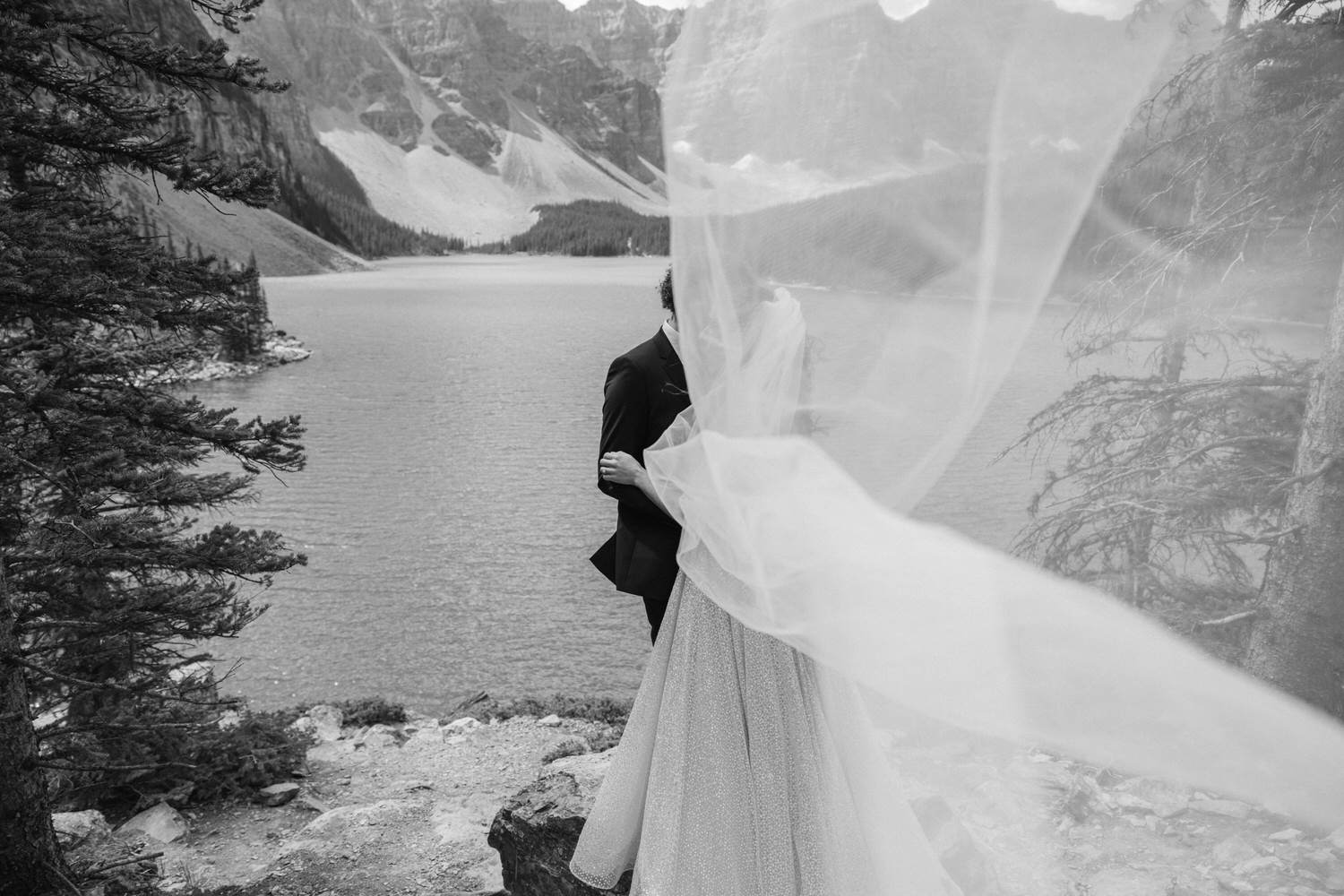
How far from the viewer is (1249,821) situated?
10.2 feet

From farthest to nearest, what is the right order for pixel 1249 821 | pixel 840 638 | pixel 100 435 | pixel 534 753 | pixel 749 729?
pixel 534 753 → pixel 100 435 → pixel 1249 821 → pixel 749 729 → pixel 840 638

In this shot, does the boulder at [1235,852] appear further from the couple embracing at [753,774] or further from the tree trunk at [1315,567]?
the couple embracing at [753,774]

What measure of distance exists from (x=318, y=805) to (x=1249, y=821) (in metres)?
6.14

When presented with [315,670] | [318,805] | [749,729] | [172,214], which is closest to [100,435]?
[318,805]

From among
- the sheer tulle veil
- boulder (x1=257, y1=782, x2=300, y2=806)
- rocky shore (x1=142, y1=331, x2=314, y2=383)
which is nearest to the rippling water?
the sheer tulle veil

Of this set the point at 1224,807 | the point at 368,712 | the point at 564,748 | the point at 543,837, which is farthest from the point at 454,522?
the point at 1224,807

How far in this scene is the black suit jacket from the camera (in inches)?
97.5

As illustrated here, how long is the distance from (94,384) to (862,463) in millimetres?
4288

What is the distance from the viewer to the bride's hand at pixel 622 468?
2.41m

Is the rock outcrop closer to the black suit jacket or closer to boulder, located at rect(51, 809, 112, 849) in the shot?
the black suit jacket

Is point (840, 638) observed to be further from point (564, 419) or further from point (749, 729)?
point (564, 419)

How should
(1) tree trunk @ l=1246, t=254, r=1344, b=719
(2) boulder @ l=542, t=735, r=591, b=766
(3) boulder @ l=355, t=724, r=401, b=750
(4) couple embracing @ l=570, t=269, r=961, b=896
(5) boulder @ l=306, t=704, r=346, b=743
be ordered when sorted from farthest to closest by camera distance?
(5) boulder @ l=306, t=704, r=346, b=743
(3) boulder @ l=355, t=724, r=401, b=750
(2) boulder @ l=542, t=735, r=591, b=766
(1) tree trunk @ l=1246, t=254, r=1344, b=719
(4) couple embracing @ l=570, t=269, r=961, b=896

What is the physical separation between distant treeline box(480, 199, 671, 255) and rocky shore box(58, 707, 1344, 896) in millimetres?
142003

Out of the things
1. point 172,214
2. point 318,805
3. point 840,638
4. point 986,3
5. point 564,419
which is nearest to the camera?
point 986,3
